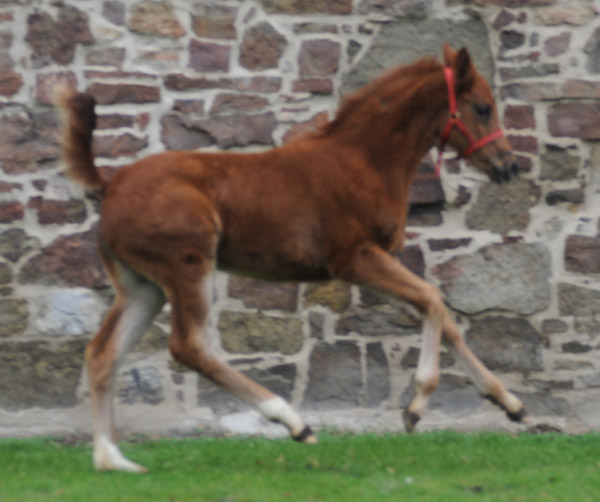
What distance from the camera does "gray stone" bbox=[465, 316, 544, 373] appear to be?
7.61m

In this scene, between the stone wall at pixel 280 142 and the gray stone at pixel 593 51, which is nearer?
the stone wall at pixel 280 142

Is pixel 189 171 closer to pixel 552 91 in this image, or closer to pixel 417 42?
pixel 417 42

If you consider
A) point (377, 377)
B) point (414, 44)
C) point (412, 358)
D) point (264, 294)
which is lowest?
point (377, 377)

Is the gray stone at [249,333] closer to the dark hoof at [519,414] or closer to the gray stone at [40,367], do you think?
the gray stone at [40,367]

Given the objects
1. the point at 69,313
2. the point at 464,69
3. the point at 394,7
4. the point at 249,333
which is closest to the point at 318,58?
the point at 394,7

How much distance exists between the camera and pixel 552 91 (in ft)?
25.0

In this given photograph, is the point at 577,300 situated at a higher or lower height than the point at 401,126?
lower

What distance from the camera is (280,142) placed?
757cm

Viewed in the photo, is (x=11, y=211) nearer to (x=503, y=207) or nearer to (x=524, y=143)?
(x=503, y=207)

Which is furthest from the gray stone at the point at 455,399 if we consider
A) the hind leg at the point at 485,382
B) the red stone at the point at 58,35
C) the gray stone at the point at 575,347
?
the red stone at the point at 58,35

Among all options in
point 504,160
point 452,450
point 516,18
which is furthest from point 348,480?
point 516,18

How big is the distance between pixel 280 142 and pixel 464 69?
1831 mm

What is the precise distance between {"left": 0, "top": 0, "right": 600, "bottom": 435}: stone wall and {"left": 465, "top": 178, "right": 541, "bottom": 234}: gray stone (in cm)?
1

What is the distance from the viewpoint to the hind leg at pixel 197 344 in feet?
18.5
